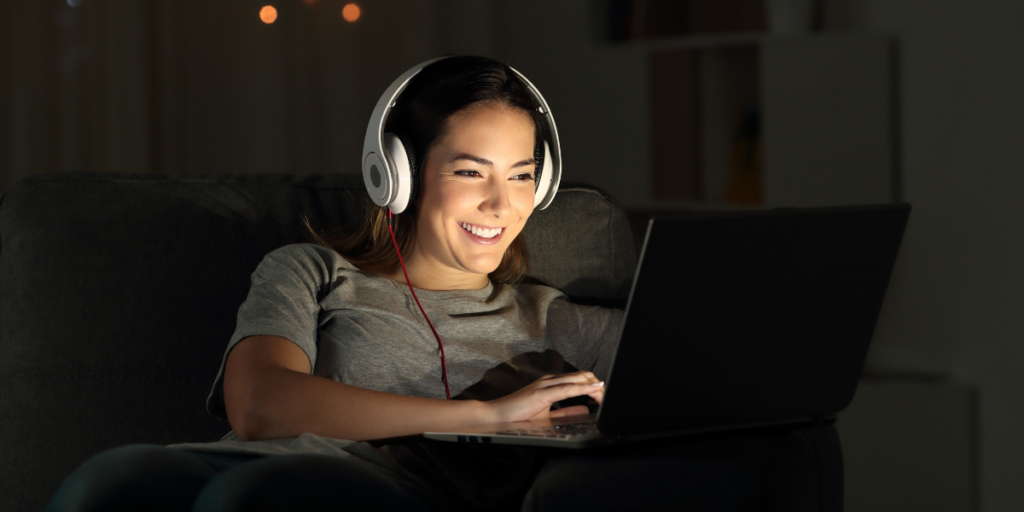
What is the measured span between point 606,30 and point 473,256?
188 cm

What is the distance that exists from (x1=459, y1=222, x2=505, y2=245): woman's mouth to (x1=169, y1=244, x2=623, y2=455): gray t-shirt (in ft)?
0.33

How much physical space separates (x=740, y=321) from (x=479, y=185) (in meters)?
0.48

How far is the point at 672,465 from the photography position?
895 mm

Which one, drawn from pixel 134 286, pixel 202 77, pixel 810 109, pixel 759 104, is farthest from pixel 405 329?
pixel 202 77

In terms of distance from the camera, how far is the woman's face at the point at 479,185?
125 centimetres

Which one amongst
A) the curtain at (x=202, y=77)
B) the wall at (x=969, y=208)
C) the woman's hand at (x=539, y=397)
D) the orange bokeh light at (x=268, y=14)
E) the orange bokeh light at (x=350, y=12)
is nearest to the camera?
the woman's hand at (x=539, y=397)

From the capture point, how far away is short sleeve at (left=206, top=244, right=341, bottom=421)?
116cm

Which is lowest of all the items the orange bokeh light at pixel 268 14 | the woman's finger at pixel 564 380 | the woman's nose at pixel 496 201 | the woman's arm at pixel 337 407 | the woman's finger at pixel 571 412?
the woman's finger at pixel 571 412

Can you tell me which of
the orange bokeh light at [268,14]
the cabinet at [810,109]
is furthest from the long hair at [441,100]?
the orange bokeh light at [268,14]

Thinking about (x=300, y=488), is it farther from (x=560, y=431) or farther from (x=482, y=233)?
(x=482, y=233)

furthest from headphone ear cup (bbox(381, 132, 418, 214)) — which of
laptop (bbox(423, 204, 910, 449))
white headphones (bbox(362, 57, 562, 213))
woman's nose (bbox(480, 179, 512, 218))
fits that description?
laptop (bbox(423, 204, 910, 449))

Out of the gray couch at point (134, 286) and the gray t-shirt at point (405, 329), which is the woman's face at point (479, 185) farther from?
the gray couch at point (134, 286)

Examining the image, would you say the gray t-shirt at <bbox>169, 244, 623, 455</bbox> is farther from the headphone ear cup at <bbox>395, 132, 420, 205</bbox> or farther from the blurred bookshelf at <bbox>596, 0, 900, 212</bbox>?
the blurred bookshelf at <bbox>596, 0, 900, 212</bbox>

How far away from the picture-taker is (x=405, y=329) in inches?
49.8
